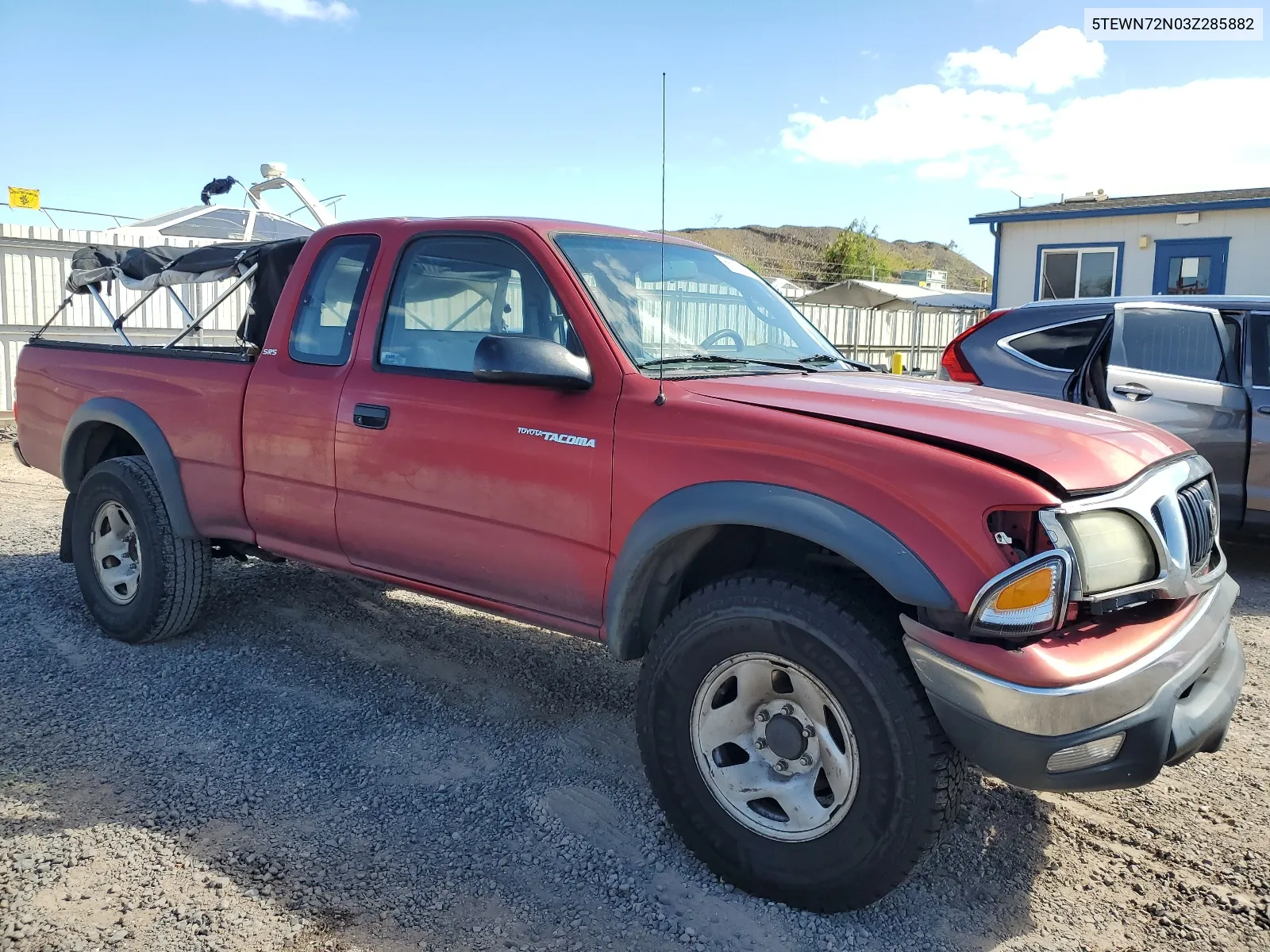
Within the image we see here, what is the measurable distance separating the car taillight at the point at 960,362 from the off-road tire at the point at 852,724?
4534 millimetres

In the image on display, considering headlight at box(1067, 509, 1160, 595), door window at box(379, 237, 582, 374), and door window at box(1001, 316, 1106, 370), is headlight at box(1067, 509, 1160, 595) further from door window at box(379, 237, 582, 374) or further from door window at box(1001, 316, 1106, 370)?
door window at box(1001, 316, 1106, 370)

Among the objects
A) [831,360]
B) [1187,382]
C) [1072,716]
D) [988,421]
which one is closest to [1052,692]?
[1072,716]

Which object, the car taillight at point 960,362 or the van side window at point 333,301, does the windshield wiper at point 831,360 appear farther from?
the car taillight at point 960,362

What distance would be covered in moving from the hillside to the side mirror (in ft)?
255

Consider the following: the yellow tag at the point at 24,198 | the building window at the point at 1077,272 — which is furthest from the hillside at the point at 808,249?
the yellow tag at the point at 24,198

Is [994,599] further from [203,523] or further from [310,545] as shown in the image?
[203,523]

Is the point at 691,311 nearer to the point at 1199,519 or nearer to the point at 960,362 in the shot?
the point at 1199,519

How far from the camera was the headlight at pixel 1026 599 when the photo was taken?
2.39 metres

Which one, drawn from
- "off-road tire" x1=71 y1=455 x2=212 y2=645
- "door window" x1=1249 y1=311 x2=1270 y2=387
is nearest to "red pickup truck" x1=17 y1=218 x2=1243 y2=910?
"off-road tire" x1=71 y1=455 x2=212 y2=645

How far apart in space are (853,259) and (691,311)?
70790 mm

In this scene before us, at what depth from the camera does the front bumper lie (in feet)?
7.71

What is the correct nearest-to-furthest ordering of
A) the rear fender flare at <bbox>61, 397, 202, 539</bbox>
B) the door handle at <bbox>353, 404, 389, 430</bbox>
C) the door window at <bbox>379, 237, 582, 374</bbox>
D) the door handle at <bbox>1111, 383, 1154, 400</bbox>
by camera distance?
the door window at <bbox>379, 237, 582, 374</bbox>
the door handle at <bbox>353, 404, 389, 430</bbox>
the rear fender flare at <bbox>61, 397, 202, 539</bbox>
the door handle at <bbox>1111, 383, 1154, 400</bbox>

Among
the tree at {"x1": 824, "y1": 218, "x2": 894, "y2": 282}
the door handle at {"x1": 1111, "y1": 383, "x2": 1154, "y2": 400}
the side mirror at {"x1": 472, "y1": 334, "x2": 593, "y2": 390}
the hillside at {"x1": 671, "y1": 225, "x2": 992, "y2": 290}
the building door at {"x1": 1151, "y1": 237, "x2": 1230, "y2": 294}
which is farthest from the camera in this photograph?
the hillside at {"x1": 671, "y1": 225, "x2": 992, "y2": 290}

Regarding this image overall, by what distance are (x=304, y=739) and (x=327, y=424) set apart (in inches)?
48.8
